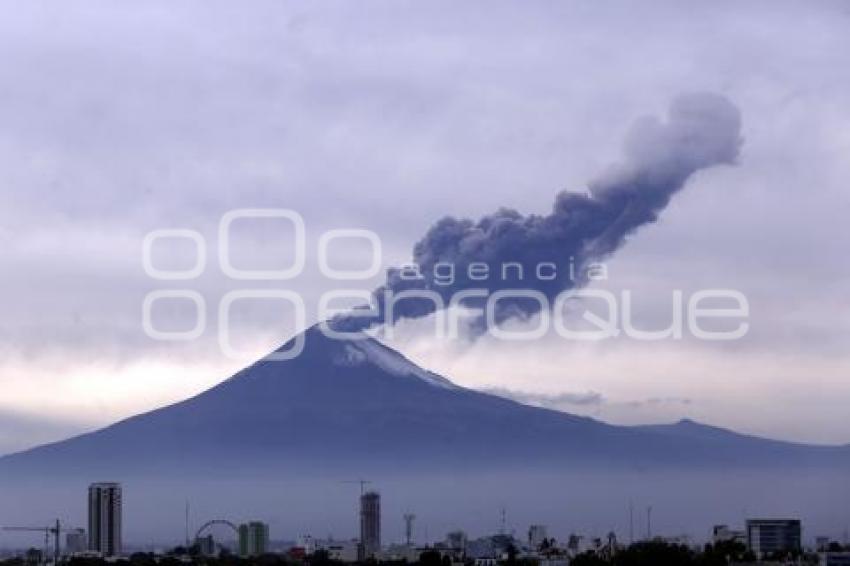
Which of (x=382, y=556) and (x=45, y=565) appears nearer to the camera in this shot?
(x=45, y=565)

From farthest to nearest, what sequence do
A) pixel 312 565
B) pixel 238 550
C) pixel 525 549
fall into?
pixel 238 550 → pixel 525 549 → pixel 312 565

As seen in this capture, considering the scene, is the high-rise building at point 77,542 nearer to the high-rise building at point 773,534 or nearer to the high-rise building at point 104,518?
the high-rise building at point 104,518

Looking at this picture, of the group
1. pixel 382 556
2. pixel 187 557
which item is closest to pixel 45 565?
pixel 187 557

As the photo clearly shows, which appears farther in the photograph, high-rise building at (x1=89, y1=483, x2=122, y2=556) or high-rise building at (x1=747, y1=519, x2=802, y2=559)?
high-rise building at (x1=89, y1=483, x2=122, y2=556)

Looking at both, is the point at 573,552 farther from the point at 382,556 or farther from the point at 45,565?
the point at 45,565

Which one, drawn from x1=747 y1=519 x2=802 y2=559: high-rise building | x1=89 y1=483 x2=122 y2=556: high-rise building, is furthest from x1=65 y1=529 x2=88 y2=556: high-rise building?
x1=747 y1=519 x2=802 y2=559: high-rise building

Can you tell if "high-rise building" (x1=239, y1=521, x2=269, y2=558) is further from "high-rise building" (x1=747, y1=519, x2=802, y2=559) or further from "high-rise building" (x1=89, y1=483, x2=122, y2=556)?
"high-rise building" (x1=747, y1=519, x2=802, y2=559)
